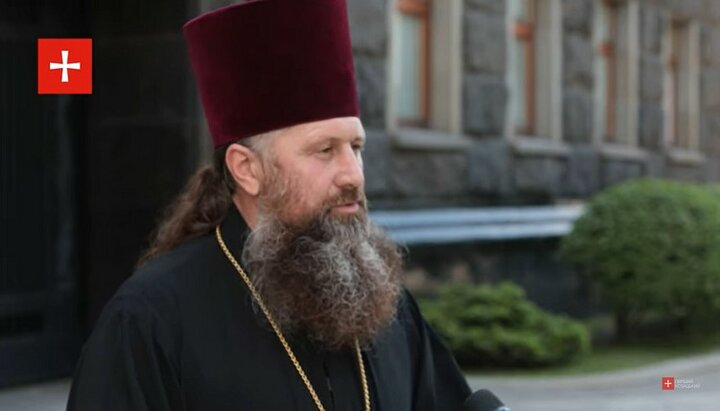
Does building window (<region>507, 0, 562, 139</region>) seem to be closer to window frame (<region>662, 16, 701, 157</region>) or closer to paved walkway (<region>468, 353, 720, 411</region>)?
paved walkway (<region>468, 353, 720, 411</region>)

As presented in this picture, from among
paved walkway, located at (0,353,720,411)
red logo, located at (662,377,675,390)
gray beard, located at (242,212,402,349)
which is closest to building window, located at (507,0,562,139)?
paved walkway, located at (0,353,720,411)

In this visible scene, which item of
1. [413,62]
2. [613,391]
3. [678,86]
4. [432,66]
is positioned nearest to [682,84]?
[678,86]

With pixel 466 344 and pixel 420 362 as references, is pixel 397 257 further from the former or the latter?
pixel 466 344

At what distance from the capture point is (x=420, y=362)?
11.1 ft

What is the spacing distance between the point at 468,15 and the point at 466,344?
3481 mm

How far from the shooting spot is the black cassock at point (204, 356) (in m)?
2.77

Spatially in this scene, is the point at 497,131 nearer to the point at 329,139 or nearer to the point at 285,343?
the point at 329,139

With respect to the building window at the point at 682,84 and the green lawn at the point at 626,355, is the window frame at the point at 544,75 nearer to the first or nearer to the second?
the green lawn at the point at 626,355

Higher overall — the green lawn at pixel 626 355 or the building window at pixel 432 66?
the building window at pixel 432 66

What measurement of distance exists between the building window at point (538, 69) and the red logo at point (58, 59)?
20.2 feet

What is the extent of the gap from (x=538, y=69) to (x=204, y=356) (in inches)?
496

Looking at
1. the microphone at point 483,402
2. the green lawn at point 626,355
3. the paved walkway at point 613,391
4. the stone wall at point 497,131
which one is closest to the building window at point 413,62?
the stone wall at point 497,131

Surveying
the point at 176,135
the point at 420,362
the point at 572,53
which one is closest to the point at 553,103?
the point at 572,53

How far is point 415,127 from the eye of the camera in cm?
1303
